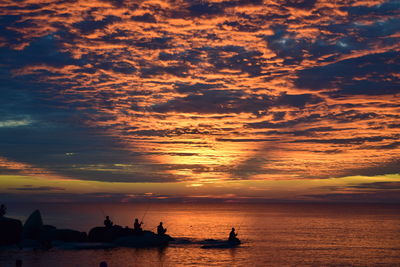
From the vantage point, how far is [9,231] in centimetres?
5759

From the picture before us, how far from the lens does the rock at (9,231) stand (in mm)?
56772

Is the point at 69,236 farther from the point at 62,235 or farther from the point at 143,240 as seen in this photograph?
the point at 143,240

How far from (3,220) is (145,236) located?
65.1ft

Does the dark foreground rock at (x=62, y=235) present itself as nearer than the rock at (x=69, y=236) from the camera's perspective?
Yes

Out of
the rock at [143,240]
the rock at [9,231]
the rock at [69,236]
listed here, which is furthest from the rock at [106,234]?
the rock at [9,231]

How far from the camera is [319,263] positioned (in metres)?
49.8

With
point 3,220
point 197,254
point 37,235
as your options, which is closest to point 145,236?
point 197,254

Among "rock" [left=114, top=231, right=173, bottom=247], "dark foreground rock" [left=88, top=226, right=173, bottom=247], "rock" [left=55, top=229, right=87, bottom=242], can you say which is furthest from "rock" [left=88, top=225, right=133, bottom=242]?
"rock" [left=55, top=229, right=87, bottom=242]

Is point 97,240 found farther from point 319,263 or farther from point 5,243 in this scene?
point 319,263

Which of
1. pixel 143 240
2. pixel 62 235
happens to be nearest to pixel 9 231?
pixel 62 235

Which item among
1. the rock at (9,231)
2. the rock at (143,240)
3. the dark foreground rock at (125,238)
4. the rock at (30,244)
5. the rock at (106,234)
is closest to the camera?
the rock at (9,231)

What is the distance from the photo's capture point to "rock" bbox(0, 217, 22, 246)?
56.8 meters

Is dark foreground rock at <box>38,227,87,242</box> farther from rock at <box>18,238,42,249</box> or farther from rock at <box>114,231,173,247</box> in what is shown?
rock at <box>114,231,173,247</box>

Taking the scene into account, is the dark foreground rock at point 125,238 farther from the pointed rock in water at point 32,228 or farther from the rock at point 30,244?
the pointed rock in water at point 32,228
